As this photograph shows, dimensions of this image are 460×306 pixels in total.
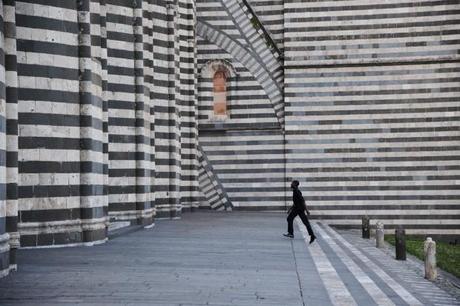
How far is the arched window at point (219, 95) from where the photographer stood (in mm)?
21219

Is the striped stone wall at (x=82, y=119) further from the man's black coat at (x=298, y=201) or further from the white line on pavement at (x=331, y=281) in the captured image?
the white line on pavement at (x=331, y=281)

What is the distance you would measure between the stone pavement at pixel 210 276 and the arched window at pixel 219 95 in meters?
10.5

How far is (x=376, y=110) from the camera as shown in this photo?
805 inches

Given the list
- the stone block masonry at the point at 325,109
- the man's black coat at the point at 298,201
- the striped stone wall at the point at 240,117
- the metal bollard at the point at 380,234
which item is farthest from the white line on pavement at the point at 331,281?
the striped stone wall at the point at 240,117

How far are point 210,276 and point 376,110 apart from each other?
1463 centimetres

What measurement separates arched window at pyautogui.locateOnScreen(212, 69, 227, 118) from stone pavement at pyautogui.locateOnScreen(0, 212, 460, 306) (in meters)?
10.5

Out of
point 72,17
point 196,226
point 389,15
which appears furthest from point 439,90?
point 72,17

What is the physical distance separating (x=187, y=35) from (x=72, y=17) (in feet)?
31.4

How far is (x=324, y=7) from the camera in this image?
20672mm

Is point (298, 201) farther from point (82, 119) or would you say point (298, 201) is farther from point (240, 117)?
point (240, 117)

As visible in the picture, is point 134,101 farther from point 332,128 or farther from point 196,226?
point 332,128

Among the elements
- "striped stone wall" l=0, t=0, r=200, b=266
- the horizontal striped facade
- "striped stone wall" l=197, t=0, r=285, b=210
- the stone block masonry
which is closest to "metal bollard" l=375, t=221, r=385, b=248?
"striped stone wall" l=0, t=0, r=200, b=266

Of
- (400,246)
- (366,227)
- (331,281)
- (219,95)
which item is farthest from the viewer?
(219,95)

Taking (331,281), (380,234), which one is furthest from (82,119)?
(380,234)
